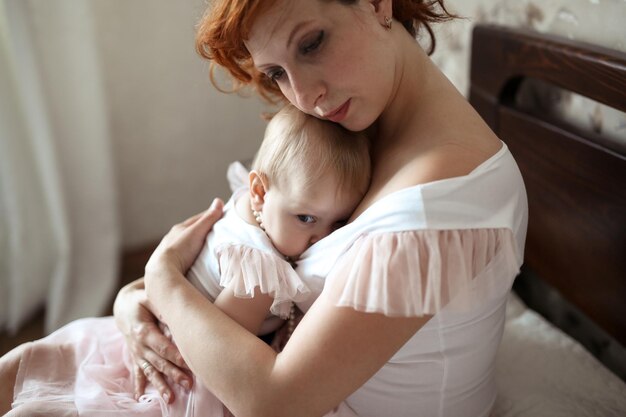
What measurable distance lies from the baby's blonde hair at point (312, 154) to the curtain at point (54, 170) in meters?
1.07

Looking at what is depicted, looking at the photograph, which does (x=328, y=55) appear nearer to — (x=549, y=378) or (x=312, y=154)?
(x=312, y=154)

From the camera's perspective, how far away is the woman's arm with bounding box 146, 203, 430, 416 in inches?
34.3

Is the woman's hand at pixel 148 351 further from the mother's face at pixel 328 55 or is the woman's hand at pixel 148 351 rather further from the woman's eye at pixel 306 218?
the mother's face at pixel 328 55

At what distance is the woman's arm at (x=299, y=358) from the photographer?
0.87 metres

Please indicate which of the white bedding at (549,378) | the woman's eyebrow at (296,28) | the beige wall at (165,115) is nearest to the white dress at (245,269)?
the woman's eyebrow at (296,28)

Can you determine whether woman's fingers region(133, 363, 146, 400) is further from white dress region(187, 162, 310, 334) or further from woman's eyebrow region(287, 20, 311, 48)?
woman's eyebrow region(287, 20, 311, 48)

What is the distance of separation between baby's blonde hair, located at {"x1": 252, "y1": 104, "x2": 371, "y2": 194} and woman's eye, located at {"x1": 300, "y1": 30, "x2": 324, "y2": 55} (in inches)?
5.8

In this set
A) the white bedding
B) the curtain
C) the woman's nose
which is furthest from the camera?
the curtain

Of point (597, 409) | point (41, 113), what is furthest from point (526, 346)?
point (41, 113)

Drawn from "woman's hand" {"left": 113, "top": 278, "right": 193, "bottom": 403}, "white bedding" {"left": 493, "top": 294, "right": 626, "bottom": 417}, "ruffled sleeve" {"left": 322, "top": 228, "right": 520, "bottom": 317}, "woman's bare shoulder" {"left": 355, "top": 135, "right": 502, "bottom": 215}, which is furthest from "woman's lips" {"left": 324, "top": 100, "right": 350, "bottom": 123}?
"white bedding" {"left": 493, "top": 294, "right": 626, "bottom": 417}

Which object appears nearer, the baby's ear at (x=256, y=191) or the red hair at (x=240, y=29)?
the red hair at (x=240, y=29)

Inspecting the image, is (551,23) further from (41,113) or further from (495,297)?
(41,113)

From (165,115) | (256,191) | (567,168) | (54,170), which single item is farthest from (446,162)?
(165,115)

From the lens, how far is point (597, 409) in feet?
3.83
